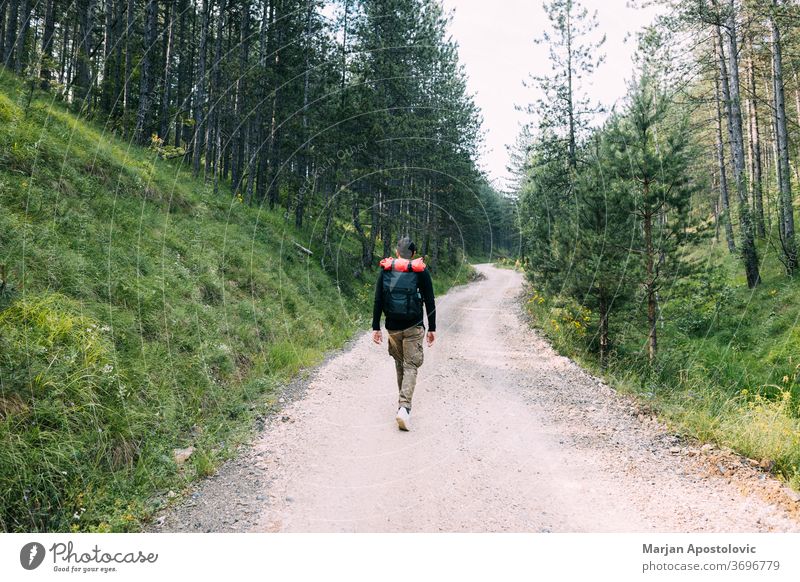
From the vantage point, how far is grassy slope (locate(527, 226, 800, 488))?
5537 mm

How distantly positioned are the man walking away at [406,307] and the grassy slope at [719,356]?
3767 millimetres

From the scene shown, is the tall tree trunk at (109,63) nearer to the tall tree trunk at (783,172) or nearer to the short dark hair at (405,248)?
the short dark hair at (405,248)

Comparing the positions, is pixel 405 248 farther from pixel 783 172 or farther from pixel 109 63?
pixel 109 63

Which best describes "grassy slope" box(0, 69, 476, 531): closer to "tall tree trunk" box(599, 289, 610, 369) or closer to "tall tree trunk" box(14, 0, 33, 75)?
"tall tree trunk" box(14, 0, 33, 75)

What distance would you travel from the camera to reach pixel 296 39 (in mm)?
20156

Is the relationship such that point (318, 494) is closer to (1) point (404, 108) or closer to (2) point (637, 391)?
(2) point (637, 391)

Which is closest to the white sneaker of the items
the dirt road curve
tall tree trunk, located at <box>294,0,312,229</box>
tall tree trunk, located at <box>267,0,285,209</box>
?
the dirt road curve

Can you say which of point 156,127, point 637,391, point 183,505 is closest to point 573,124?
point 637,391

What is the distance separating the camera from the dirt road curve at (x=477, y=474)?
379cm

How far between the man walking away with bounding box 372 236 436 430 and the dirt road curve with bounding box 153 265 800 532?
737 mm

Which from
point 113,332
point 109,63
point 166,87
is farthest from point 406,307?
point 109,63

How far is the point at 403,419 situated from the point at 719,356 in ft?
46.7

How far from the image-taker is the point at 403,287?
20.4ft
